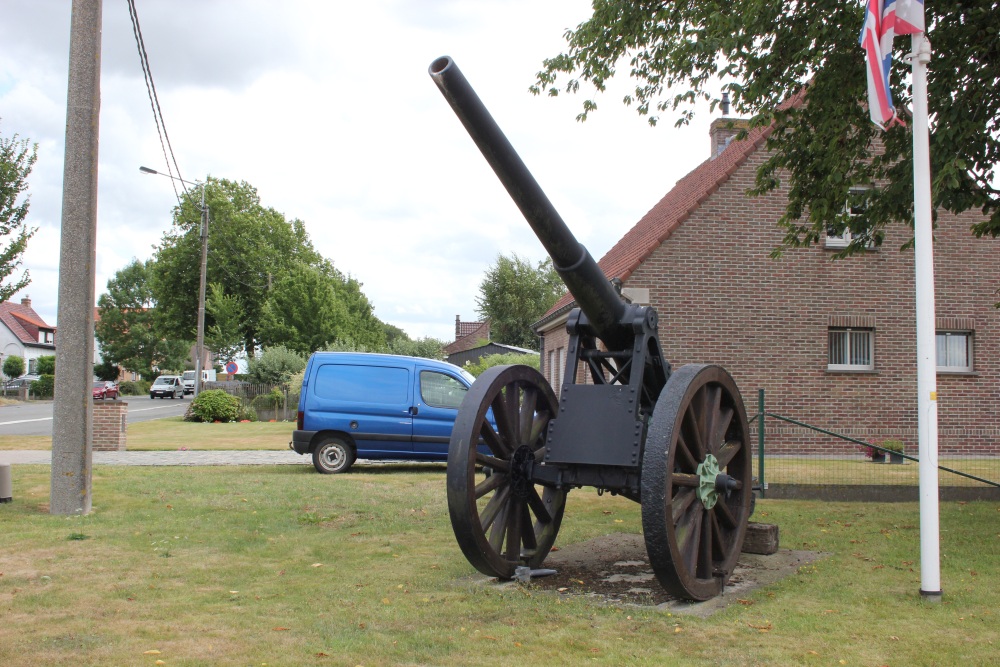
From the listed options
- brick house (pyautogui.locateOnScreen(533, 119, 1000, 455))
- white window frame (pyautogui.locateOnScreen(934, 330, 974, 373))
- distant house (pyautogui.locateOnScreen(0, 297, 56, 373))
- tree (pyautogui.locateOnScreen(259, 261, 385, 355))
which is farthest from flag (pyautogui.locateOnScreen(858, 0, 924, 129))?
distant house (pyautogui.locateOnScreen(0, 297, 56, 373))

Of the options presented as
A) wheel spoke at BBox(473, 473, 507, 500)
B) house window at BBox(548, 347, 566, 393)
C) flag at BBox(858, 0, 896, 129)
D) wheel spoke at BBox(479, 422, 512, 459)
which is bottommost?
wheel spoke at BBox(473, 473, 507, 500)

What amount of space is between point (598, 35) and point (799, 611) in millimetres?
8116

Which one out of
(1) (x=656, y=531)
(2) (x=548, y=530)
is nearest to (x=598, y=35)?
(2) (x=548, y=530)

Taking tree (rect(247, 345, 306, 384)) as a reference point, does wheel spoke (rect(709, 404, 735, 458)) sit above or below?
below

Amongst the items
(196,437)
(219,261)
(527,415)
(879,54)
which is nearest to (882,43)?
(879,54)

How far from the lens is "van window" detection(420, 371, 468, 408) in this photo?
1381 centimetres

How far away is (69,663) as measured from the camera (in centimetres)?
430

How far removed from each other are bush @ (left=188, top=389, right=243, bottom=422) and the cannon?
22.9 metres

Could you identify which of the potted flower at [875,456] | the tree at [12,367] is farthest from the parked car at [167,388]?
the potted flower at [875,456]

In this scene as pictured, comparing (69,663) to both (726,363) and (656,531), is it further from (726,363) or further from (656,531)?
(726,363)

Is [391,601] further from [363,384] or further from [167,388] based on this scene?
[167,388]

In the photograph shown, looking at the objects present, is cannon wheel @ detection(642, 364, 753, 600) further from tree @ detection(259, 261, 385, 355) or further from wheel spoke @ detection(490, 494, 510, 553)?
tree @ detection(259, 261, 385, 355)

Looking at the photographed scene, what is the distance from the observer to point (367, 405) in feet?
44.8

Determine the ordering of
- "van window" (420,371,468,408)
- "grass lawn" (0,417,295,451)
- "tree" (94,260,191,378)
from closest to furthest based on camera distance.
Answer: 1. "van window" (420,371,468,408)
2. "grass lawn" (0,417,295,451)
3. "tree" (94,260,191,378)
